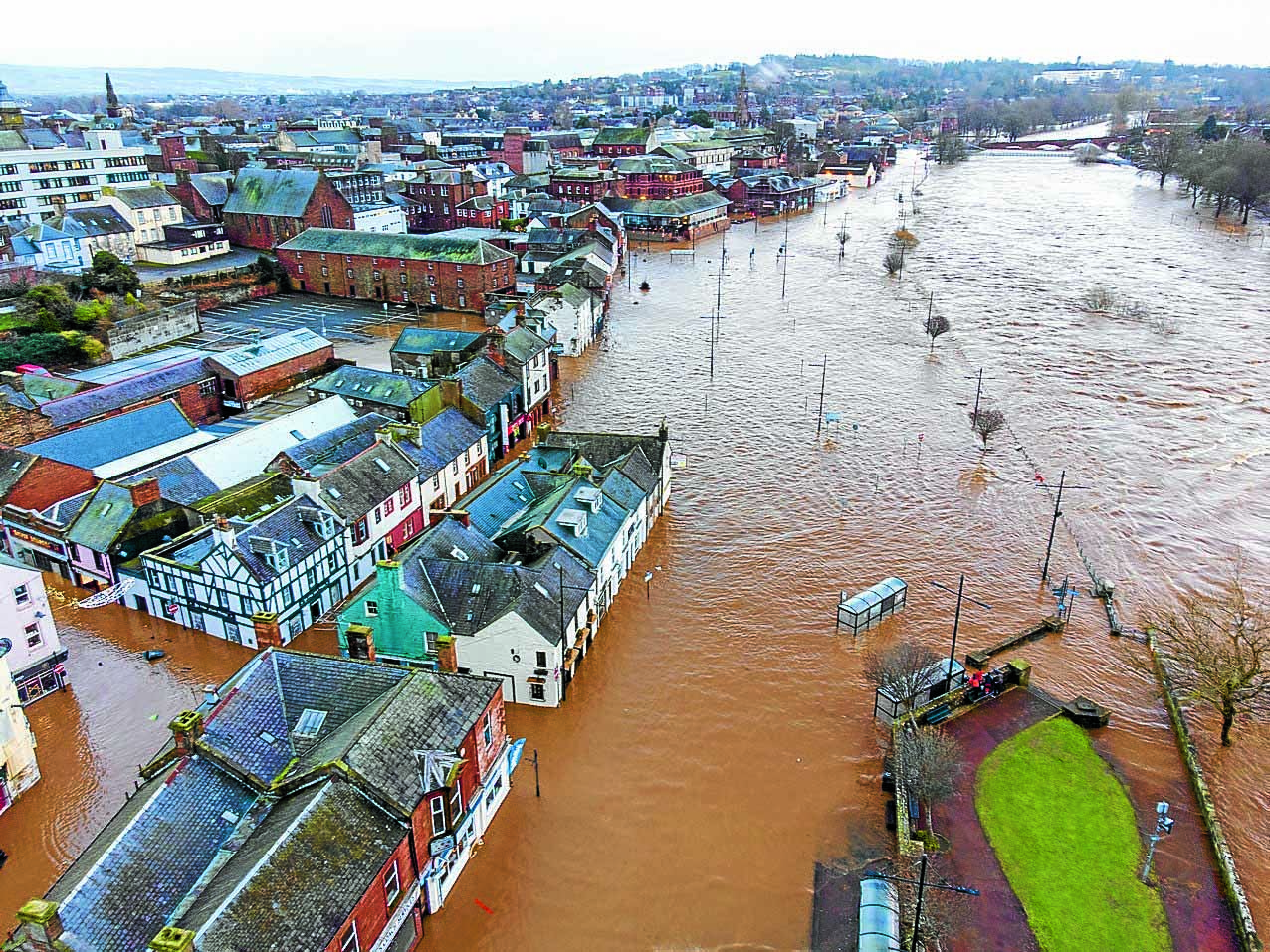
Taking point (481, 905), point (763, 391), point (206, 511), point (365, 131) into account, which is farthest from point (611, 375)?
point (365, 131)

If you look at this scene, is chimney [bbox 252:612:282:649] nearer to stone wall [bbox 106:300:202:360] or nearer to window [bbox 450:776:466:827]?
window [bbox 450:776:466:827]

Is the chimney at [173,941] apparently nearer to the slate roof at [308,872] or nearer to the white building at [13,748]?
the slate roof at [308,872]

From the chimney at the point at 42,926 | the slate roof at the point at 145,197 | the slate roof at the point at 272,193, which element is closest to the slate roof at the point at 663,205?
the slate roof at the point at 272,193

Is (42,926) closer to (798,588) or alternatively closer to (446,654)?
(446,654)

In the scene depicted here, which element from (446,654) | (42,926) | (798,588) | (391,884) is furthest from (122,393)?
(391,884)

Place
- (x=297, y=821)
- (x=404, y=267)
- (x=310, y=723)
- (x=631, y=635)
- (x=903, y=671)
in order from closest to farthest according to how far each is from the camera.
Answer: (x=297, y=821) < (x=310, y=723) < (x=903, y=671) < (x=631, y=635) < (x=404, y=267)
